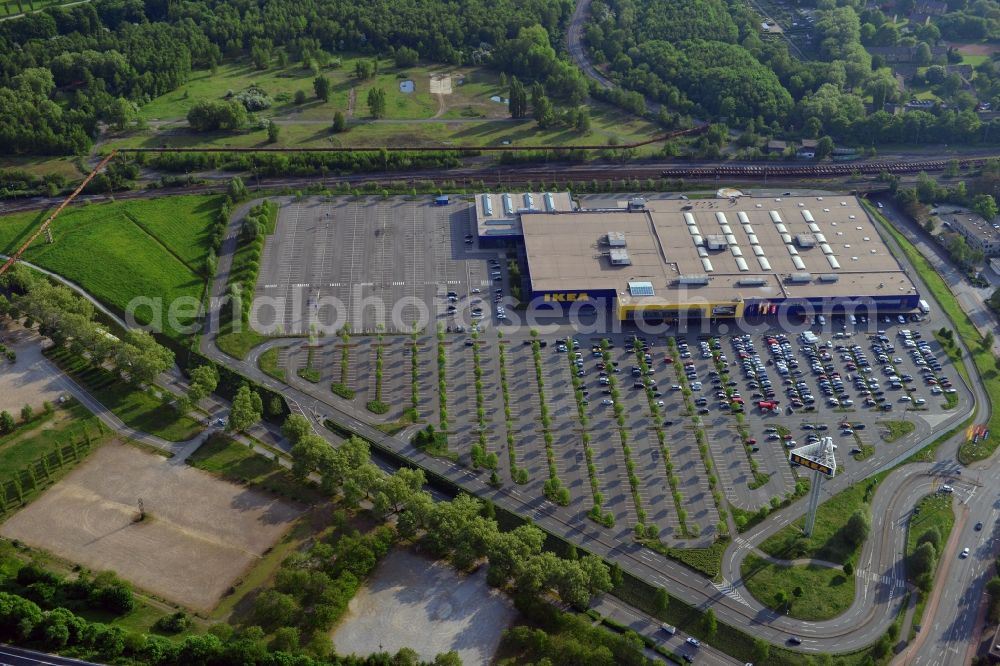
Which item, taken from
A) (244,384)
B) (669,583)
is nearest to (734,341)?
(669,583)

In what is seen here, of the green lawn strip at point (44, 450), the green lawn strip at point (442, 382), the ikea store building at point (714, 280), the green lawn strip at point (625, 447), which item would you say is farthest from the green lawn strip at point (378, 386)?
the green lawn strip at point (44, 450)

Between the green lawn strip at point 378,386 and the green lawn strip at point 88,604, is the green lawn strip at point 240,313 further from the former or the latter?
the green lawn strip at point 88,604

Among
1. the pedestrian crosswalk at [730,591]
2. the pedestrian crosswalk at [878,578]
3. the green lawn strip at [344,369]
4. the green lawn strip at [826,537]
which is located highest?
the green lawn strip at [344,369]

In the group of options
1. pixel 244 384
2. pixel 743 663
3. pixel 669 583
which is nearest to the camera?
pixel 743 663

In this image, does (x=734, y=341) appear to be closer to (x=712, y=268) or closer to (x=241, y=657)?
(x=712, y=268)

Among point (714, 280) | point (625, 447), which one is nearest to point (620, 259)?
point (714, 280)
